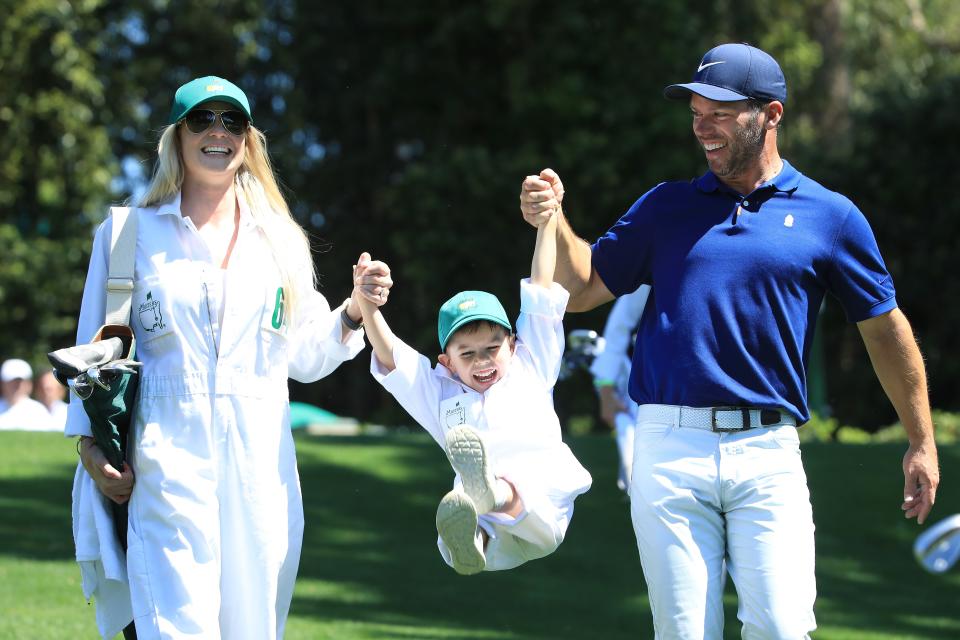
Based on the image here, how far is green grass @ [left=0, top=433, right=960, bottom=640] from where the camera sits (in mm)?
9422

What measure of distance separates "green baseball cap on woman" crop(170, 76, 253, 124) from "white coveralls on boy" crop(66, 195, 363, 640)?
1.16 ft

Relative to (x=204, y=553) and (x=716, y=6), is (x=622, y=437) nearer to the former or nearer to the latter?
(x=204, y=553)

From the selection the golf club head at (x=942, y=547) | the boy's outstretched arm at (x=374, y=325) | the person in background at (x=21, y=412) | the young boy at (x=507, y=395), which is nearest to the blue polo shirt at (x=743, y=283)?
the young boy at (x=507, y=395)

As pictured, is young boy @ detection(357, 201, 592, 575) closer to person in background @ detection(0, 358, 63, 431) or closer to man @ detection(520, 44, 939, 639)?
man @ detection(520, 44, 939, 639)

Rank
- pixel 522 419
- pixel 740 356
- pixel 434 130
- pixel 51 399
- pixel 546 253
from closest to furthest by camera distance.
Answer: pixel 740 356 < pixel 546 253 < pixel 522 419 < pixel 51 399 < pixel 434 130

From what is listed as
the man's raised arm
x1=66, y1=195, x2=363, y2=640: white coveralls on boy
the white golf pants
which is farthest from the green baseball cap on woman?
the white golf pants

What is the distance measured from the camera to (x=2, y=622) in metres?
8.42

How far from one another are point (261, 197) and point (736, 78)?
174cm

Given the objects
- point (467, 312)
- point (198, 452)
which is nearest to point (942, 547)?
point (467, 312)

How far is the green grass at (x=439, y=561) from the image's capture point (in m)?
9.42

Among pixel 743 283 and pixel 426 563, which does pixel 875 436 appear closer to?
pixel 426 563

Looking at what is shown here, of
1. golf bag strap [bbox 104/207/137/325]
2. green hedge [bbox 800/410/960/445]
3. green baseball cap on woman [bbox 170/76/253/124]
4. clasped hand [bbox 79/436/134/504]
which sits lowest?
green hedge [bbox 800/410/960/445]

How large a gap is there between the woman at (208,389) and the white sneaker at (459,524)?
20.1 inches

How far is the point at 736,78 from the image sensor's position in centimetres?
497
